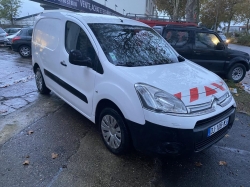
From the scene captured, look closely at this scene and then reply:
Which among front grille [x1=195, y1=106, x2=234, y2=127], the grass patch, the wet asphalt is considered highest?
front grille [x1=195, y1=106, x2=234, y2=127]

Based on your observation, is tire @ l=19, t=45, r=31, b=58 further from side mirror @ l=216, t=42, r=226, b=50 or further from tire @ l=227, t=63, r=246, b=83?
tire @ l=227, t=63, r=246, b=83

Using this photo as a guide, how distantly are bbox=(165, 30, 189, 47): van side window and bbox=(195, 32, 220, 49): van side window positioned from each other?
1.18 ft

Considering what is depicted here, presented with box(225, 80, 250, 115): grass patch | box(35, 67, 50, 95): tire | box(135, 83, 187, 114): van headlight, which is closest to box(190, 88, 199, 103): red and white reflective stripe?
box(135, 83, 187, 114): van headlight

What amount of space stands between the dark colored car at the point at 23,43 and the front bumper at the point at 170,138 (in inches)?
435

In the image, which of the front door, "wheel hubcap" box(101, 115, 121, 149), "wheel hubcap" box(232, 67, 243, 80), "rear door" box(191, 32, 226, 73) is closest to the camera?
"wheel hubcap" box(101, 115, 121, 149)

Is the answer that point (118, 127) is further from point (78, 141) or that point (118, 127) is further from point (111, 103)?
point (78, 141)

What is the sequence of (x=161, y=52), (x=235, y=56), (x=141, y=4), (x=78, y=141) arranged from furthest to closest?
(x=141, y=4) < (x=235, y=56) < (x=161, y=52) < (x=78, y=141)

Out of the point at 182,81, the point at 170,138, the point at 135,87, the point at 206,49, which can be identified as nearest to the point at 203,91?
the point at 182,81

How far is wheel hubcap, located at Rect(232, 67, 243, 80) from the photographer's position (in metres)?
7.64

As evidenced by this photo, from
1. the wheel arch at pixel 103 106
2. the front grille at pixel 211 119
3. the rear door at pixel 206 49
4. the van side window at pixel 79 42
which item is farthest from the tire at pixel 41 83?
the rear door at pixel 206 49

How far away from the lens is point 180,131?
7.98 feet

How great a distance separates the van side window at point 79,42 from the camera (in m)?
3.19

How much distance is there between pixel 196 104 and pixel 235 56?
5.72m

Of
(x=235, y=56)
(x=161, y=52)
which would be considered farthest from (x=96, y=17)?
(x=235, y=56)
